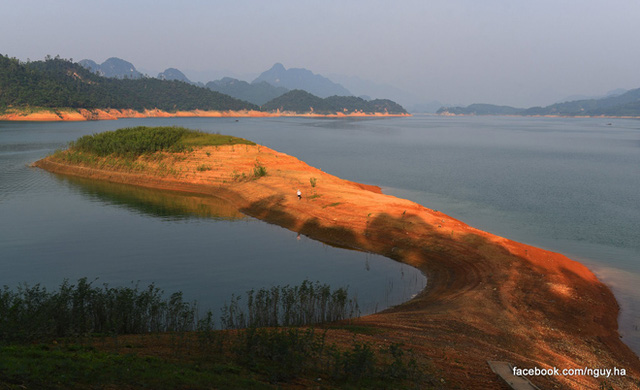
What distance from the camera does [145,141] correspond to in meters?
60.7

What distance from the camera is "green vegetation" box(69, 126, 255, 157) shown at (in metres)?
60.7

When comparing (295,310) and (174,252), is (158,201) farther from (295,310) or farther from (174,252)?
(295,310)

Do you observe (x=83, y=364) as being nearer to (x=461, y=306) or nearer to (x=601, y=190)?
(x=461, y=306)

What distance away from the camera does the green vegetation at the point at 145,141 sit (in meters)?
60.7

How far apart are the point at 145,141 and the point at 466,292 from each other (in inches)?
2021

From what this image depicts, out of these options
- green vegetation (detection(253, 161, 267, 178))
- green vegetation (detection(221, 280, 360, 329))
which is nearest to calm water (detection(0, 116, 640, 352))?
green vegetation (detection(221, 280, 360, 329))

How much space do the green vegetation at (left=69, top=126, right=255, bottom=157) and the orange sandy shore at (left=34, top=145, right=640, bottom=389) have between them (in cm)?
1551

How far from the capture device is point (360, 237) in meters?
33.3

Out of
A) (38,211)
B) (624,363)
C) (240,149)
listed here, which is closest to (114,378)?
(624,363)

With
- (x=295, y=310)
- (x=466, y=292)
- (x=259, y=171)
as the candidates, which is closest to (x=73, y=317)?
(x=295, y=310)

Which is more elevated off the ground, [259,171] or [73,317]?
[259,171]

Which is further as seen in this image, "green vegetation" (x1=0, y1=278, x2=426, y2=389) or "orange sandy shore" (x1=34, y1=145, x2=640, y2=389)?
"orange sandy shore" (x1=34, y1=145, x2=640, y2=389)

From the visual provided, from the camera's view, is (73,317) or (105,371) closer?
(105,371)

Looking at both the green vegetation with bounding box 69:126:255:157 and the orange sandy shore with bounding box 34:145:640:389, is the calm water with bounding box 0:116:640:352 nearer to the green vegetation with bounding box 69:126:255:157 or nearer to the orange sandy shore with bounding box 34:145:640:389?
the orange sandy shore with bounding box 34:145:640:389
